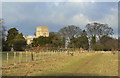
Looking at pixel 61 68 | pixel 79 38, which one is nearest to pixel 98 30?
pixel 79 38

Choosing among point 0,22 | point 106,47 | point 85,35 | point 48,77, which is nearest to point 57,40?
point 85,35

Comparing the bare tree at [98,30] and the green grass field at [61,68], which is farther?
the bare tree at [98,30]

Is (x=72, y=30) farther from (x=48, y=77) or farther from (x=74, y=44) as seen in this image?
(x=48, y=77)

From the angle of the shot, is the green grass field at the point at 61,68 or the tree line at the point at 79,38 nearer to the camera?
the green grass field at the point at 61,68

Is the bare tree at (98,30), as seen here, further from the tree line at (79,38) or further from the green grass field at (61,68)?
the green grass field at (61,68)

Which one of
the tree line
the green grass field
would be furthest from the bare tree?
the green grass field

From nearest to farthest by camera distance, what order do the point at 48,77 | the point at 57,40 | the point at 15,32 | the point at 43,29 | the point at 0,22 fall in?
the point at 48,77
the point at 0,22
the point at 57,40
the point at 15,32
the point at 43,29

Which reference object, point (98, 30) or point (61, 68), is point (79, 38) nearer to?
point (98, 30)

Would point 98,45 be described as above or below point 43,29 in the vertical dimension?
below

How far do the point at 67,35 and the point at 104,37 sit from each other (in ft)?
55.6

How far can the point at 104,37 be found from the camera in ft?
324

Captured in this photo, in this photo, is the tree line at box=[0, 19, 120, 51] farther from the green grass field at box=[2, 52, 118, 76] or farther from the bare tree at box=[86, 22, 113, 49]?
the green grass field at box=[2, 52, 118, 76]

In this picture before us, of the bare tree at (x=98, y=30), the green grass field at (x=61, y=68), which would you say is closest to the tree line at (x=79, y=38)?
the bare tree at (x=98, y=30)

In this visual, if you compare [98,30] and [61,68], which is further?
[98,30]
